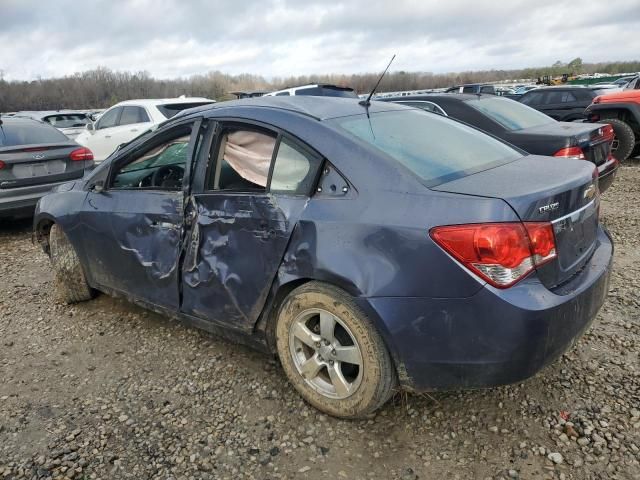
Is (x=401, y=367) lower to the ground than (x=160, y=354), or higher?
higher

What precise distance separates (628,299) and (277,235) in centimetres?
274

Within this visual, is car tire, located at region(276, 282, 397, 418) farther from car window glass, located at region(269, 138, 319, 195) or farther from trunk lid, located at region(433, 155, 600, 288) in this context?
trunk lid, located at region(433, 155, 600, 288)

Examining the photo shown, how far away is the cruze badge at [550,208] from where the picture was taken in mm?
2029

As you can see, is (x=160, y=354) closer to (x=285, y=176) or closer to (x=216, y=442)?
(x=216, y=442)

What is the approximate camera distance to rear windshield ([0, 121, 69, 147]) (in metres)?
6.10

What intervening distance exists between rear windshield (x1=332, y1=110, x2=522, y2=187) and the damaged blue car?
0.01 metres

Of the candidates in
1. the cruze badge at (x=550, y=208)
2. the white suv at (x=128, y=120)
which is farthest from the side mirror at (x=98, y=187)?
the white suv at (x=128, y=120)

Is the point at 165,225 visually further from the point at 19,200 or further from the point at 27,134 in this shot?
the point at 27,134

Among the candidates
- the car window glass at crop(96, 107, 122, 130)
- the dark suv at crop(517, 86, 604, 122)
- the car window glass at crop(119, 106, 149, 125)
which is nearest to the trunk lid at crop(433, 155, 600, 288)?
the car window glass at crop(119, 106, 149, 125)

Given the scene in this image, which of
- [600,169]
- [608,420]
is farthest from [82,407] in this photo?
[600,169]

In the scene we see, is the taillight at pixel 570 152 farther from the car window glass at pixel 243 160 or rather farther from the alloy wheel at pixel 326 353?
the alloy wheel at pixel 326 353

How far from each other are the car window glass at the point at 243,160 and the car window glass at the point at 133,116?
7.15 metres

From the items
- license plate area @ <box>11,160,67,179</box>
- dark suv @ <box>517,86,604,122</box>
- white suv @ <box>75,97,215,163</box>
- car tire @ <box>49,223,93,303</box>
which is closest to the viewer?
car tire @ <box>49,223,93,303</box>

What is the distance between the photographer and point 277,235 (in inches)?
96.3
